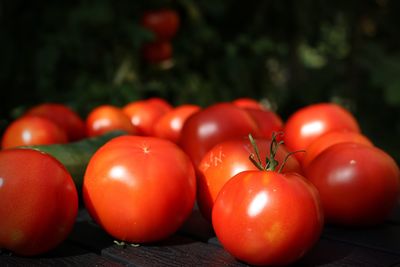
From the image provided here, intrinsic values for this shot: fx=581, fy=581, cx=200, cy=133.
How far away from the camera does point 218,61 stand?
2693mm

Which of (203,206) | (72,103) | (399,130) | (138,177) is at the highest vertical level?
Answer: (138,177)

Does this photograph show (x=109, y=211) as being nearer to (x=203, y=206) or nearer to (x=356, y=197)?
(x=203, y=206)

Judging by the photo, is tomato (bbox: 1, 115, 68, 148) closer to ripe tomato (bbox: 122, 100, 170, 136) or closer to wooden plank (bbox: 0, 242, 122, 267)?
ripe tomato (bbox: 122, 100, 170, 136)

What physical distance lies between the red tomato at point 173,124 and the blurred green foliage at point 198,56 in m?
0.63

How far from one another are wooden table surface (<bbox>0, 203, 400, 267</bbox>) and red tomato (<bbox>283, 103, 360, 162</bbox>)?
1.27ft

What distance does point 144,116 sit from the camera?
1.81 m

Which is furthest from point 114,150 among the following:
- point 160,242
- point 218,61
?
point 218,61

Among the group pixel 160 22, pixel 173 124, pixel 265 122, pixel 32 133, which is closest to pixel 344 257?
pixel 265 122

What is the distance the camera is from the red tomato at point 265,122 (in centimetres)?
149

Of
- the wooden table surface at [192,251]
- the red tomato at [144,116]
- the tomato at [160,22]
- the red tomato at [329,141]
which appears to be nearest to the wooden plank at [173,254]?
the wooden table surface at [192,251]

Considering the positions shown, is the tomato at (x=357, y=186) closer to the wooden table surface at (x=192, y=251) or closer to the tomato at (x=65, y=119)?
the wooden table surface at (x=192, y=251)

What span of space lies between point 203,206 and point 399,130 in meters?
2.64

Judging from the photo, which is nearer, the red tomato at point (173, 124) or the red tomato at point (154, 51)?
the red tomato at point (173, 124)

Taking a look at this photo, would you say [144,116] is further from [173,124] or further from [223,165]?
[223,165]
